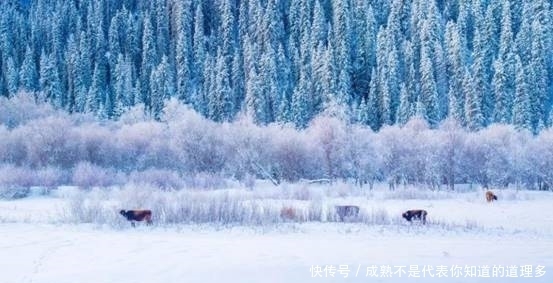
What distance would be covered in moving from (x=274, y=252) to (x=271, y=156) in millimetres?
25088

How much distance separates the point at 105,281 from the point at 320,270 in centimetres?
320

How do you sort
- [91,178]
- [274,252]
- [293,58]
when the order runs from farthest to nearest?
[293,58]
[91,178]
[274,252]

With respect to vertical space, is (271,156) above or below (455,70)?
below

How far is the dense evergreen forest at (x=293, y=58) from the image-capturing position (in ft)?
204

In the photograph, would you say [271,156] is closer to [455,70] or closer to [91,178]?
[91,178]

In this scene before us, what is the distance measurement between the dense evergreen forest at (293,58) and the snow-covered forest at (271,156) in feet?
60.4

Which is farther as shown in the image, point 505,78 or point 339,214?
point 505,78

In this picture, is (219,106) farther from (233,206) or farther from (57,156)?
(233,206)

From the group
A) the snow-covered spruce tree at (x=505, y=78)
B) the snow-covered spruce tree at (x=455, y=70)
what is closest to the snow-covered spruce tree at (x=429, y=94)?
the snow-covered spruce tree at (x=455, y=70)

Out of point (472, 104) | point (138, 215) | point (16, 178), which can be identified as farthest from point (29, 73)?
point (138, 215)

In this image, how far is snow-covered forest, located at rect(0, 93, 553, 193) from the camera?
31609 millimetres

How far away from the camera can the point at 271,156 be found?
117 feet

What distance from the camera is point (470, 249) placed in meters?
11.3

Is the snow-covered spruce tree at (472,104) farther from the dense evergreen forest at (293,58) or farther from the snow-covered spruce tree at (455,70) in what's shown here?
the snow-covered spruce tree at (455,70)
